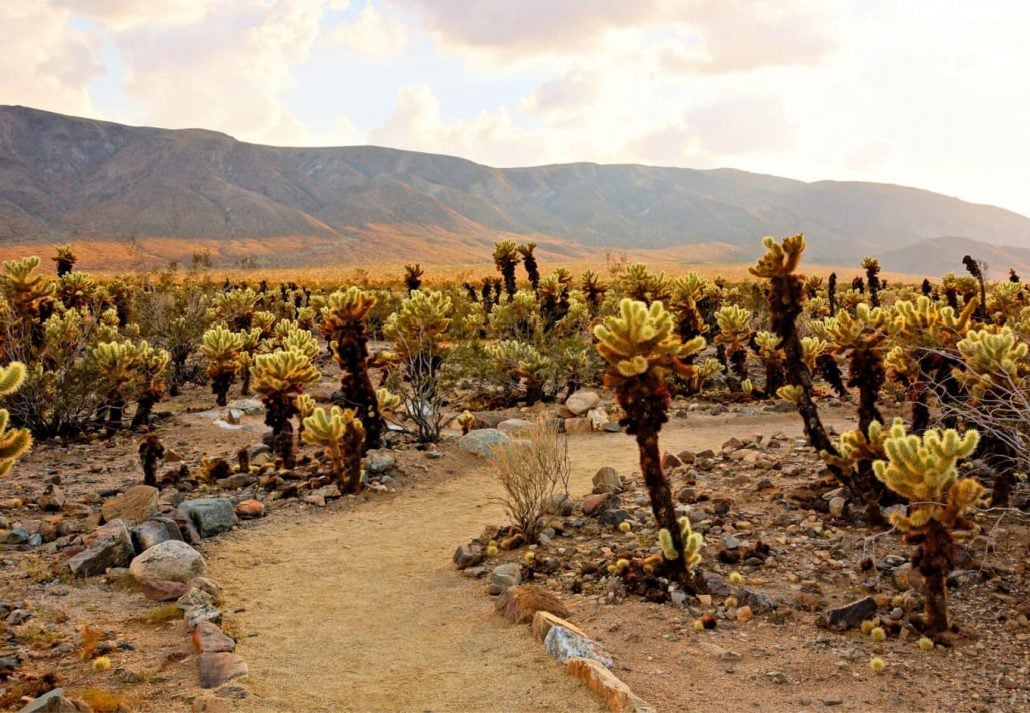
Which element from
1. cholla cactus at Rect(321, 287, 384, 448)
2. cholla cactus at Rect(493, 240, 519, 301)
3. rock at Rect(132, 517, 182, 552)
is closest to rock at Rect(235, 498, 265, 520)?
rock at Rect(132, 517, 182, 552)

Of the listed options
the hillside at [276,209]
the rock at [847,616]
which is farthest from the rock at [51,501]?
the hillside at [276,209]

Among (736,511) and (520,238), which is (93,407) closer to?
(736,511)

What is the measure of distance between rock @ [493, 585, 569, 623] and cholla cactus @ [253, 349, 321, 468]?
6057 millimetres

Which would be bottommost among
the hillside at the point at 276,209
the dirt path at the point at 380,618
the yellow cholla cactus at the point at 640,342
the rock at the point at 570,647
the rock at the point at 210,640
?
the dirt path at the point at 380,618

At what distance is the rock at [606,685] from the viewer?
4.29 meters

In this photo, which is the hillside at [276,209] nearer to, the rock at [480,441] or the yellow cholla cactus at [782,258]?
the rock at [480,441]

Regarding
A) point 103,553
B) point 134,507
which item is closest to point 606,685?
point 103,553

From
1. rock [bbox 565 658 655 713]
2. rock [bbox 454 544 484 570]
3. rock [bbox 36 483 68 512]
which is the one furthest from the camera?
rock [bbox 36 483 68 512]

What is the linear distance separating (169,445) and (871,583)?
1187 cm

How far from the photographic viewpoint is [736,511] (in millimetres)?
7887

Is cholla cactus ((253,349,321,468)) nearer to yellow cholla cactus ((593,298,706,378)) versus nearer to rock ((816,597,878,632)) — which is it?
yellow cholla cactus ((593,298,706,378))

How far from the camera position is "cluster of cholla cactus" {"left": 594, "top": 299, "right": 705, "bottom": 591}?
5.86m

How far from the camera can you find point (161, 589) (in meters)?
6.24

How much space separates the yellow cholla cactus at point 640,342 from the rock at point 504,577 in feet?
7.33
